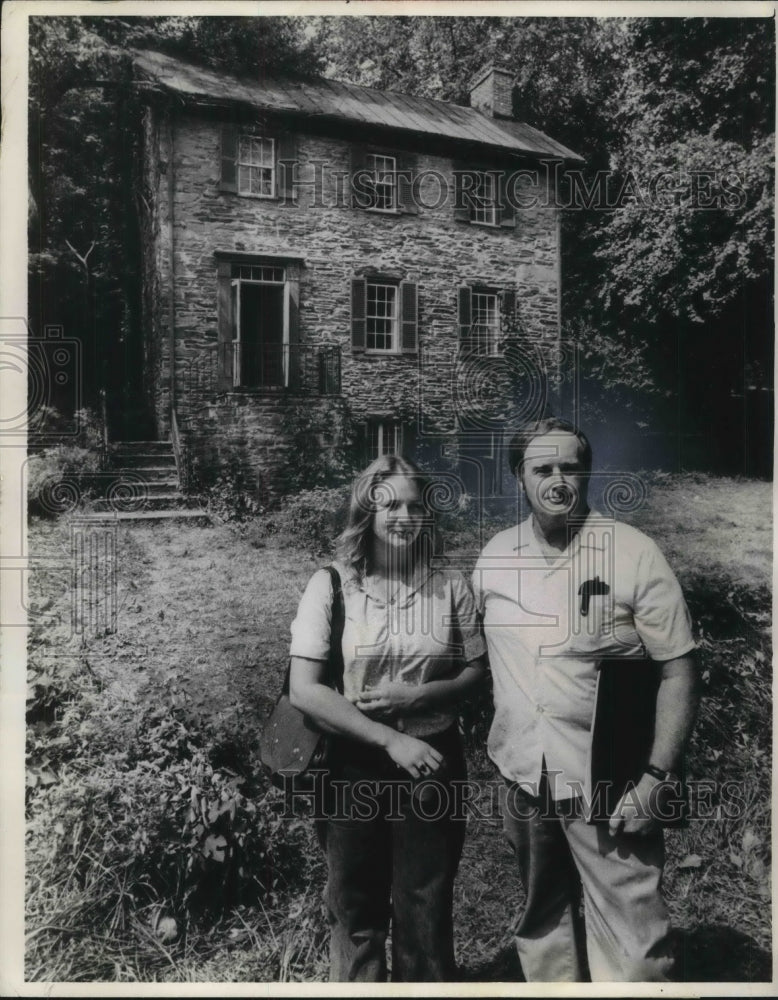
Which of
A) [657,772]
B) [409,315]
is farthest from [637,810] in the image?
[409,315]

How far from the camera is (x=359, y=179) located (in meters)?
3.55

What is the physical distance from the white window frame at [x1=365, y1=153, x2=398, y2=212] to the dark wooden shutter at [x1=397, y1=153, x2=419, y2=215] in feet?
0.06

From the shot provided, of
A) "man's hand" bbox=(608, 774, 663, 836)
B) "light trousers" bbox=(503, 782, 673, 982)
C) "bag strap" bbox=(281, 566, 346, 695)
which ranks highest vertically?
"bag strap" bbox=(281, 566, 346, 695)

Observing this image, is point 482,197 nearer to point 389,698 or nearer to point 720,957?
point 389,698

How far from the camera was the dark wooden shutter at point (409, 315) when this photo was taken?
11.7 feet

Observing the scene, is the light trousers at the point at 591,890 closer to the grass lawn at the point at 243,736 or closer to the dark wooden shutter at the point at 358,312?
the grass lawn at the point at 243,736

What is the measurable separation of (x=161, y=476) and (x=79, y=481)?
374 mm

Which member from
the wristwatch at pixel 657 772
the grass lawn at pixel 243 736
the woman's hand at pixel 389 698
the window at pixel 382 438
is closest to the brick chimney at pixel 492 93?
the window at pixel 382 438

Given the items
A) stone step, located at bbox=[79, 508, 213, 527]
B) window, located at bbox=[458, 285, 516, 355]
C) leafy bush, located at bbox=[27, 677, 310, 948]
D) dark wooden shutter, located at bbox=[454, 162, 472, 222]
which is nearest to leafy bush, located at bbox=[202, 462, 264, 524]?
stone step, located at bbox=[79, 508, 213, 527]

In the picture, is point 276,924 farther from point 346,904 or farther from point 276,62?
point 276,62

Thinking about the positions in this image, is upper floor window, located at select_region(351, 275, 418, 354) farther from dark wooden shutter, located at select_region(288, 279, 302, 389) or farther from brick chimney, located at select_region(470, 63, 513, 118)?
brick chimney, located at select_region(470, 63, 513, 118)

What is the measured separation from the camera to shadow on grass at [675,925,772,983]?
11.1 feet

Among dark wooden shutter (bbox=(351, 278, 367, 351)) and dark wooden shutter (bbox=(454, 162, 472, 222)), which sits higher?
dark wooden shutter (bbox=(454, 162, 472, 222))

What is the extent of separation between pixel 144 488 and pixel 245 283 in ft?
3.32
